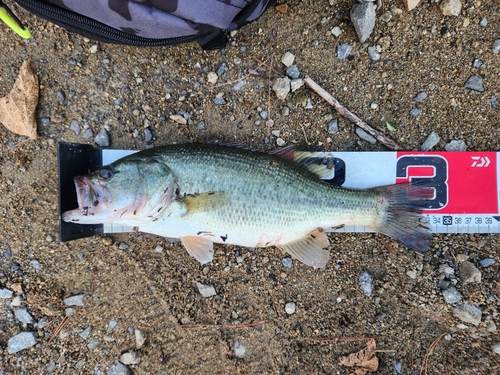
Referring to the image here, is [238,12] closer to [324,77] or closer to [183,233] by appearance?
[324,77]

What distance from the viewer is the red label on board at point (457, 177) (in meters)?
2.85

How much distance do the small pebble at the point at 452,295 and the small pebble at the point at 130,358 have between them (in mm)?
2709

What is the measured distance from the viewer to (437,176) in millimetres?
2887

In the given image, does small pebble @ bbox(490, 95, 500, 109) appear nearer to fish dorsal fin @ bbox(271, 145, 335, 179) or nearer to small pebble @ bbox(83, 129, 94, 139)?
fish dorsal fin @ bbox(271, 145, 335, 179)

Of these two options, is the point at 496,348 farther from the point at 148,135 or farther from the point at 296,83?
the point at 148,135

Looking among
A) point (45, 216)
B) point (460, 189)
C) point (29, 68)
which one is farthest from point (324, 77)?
point (45, 216)

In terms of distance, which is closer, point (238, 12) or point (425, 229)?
point (238, 12)

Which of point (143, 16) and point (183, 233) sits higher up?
point (143, 16)

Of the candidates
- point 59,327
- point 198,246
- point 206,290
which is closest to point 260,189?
point 198,246

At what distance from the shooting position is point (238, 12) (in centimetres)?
249

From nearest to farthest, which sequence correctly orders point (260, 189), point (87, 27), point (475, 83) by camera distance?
1. point (87, 27)
2. point (260, 189)
3. point (475, 83)

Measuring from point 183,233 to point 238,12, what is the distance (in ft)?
5.74

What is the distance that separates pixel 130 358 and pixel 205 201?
5.20ft

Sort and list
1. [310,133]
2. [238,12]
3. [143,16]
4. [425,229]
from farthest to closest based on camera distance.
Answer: [310,133] < [425,229] < [238,12] < [143,16]
